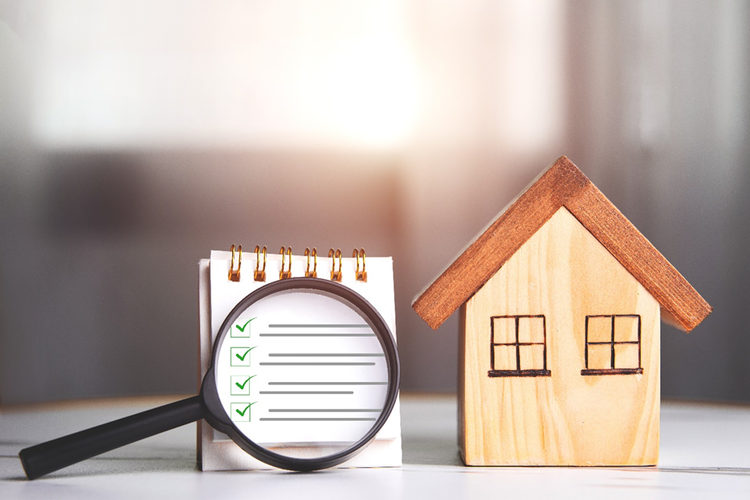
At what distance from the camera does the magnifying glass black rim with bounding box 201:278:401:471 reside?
17.5 inches

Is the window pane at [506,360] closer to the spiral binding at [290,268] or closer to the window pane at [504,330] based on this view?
the window pane at [504,330]

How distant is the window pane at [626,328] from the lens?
48 cm

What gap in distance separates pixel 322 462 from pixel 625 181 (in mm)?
585

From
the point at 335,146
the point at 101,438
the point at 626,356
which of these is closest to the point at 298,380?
the point at 101,438

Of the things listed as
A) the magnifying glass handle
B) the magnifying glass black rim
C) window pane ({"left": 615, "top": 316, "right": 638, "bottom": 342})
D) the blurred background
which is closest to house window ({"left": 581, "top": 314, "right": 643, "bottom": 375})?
window pane ({"left": 615, "top": 316, "right": 638, "bottom": 342})

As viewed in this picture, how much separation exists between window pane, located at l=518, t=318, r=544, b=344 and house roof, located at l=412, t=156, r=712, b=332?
0.04 m

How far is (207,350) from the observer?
1.56ft

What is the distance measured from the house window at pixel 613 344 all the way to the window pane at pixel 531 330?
1.3 inches

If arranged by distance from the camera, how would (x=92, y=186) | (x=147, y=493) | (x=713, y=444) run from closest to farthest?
(x=147, y=493) < (x=713, y=444) < (x=92, y=186)

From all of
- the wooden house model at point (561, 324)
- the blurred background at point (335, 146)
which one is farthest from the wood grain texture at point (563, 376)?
the blurred background at point (335, 146)

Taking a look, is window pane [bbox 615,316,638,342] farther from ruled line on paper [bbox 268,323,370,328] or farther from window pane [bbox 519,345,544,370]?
ruled line on paper [bbox 268,323,370,328]

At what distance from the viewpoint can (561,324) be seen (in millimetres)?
Answer: 477

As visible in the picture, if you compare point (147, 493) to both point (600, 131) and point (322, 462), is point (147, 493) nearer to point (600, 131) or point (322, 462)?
point (322, 462)

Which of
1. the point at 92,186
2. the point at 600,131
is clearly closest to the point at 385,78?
the point at 600,131
